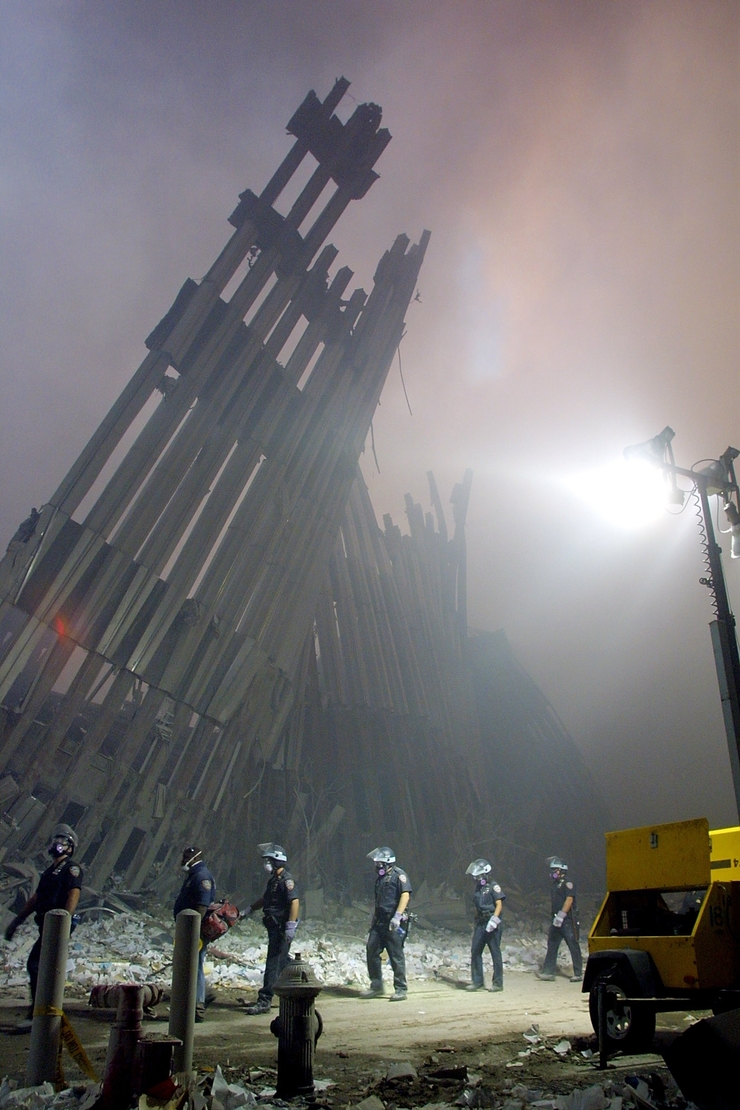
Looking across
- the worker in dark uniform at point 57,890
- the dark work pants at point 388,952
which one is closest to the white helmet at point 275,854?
the dark work pants at point 388,952

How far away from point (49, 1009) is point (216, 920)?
4.04 meters

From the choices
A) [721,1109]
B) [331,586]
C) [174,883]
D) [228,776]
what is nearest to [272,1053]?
[721,1109]

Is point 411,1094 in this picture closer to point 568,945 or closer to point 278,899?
point 278,899

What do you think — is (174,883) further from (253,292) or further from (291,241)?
(291,241)

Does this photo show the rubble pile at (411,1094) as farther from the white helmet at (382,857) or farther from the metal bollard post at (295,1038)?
the white helmet at (382,857)

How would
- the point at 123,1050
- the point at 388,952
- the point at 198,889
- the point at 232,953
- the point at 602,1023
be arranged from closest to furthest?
1. the point at 123,1050
2. the point at 602,1023
3. the point at 198,889
4. the point at 388,952
5. the point at 232,953

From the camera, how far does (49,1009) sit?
13.0 feet

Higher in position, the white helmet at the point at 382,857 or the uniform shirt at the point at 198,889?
the white helmet at the point at 382,857

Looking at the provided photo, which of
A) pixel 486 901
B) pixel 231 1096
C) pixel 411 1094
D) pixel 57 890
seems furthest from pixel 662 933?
pixel 57 890

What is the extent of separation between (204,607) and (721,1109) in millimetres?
10067

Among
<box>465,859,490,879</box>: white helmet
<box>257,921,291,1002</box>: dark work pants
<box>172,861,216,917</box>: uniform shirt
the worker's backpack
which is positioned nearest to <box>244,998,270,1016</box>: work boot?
<box>257,921,291,1002</box>: dark work pants

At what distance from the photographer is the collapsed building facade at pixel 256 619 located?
1070 centimetres

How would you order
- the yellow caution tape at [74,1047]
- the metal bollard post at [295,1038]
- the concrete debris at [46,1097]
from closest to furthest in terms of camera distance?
the concrete debris at [46,1097] < the yellow caution tape at [74,1047] < the metal bollard post at [295,1038]

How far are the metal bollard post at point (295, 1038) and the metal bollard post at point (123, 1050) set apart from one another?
3.47ft
